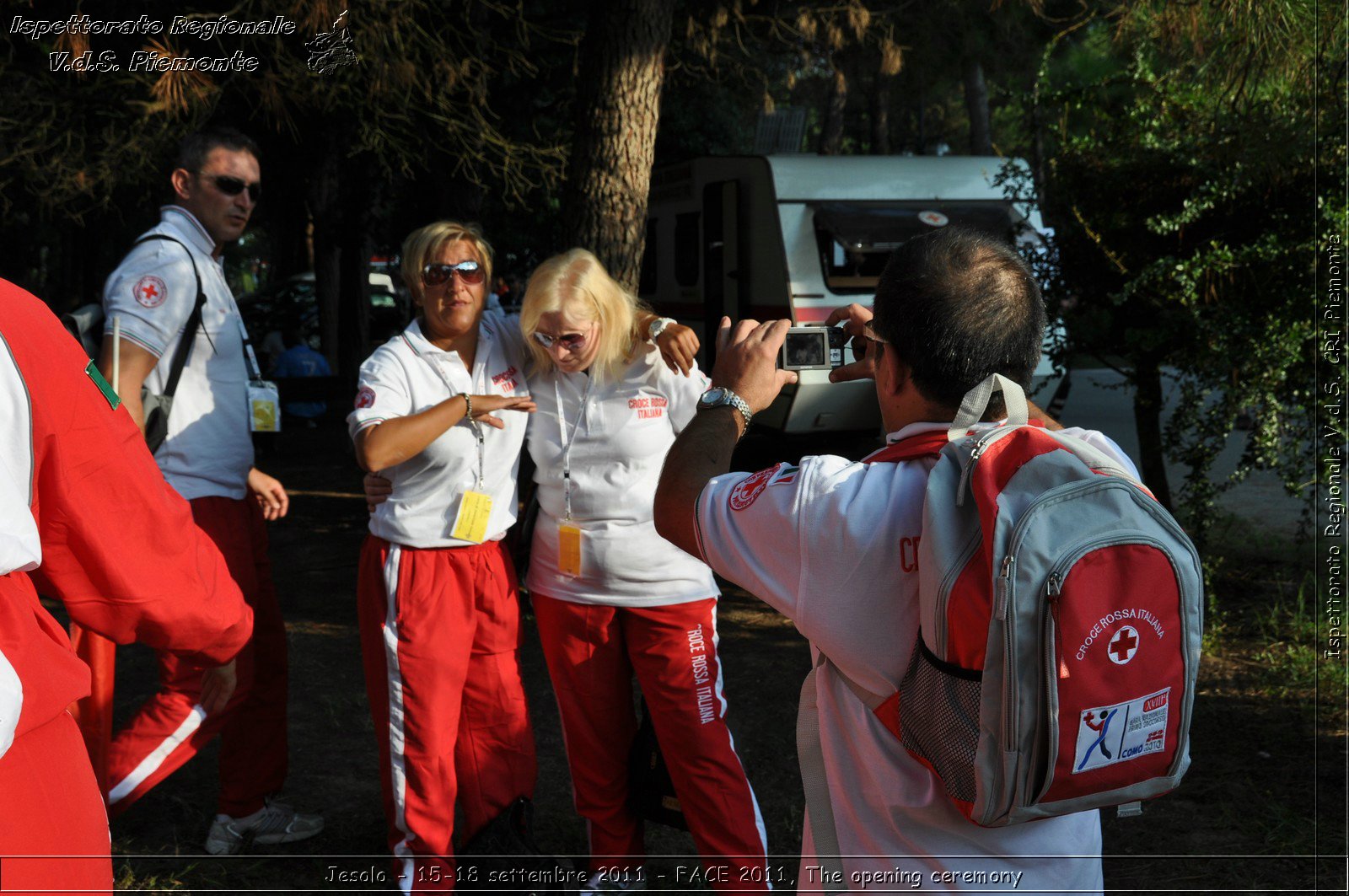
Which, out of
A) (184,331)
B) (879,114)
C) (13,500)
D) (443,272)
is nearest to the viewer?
(13,500)

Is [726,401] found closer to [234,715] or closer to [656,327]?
[656,327]

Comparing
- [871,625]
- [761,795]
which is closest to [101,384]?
[871,625]

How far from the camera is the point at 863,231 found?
9492mm

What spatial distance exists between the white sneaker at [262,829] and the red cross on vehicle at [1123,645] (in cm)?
306

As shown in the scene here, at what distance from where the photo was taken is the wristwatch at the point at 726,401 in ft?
6.14

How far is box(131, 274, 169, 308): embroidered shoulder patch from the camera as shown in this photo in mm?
3152

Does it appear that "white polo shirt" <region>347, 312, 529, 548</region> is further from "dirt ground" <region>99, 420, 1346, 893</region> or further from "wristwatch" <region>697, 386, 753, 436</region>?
"wristwatch" <region>697, 386, 753, 436</region>

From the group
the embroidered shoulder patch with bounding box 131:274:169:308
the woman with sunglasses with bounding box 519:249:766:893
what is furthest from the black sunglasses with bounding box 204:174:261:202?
the woman with sunglasses with bounding box 519:249:766:893

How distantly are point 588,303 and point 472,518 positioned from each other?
2.26 feet

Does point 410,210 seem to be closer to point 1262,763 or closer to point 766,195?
point 766,195

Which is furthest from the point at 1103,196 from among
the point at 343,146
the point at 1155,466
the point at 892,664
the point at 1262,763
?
the point at 343,146

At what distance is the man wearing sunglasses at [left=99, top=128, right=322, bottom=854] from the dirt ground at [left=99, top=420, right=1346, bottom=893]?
0.72 feet

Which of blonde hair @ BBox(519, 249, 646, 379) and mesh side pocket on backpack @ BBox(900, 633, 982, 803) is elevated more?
blonde hair @ BBox(519, 249, 646, 379)

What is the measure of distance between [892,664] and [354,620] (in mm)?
5003
